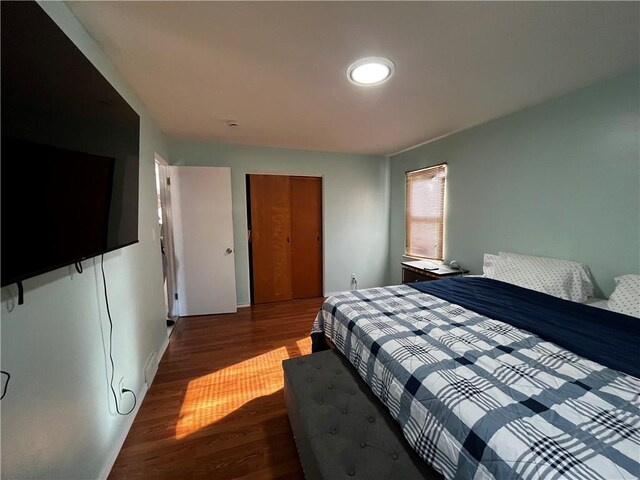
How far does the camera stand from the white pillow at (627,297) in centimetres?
156

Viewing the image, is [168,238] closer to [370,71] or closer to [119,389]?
[119,389]

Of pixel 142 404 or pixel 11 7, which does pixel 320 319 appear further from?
pixel 11 7

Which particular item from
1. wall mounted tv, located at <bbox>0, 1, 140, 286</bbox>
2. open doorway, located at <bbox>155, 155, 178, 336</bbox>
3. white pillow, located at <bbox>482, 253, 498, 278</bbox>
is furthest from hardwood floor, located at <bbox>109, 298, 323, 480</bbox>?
white pillow, located at <bbox>482, 253, 498, 278</bbox>

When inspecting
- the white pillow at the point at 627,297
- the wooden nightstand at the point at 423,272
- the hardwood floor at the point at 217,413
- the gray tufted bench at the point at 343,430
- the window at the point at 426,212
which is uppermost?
the window at the point at 426,212

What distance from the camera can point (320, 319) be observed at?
82.5 inches

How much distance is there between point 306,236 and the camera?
416cm

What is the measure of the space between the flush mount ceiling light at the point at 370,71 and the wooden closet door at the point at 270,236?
2.27 metres

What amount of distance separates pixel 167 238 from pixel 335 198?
7.96 ft

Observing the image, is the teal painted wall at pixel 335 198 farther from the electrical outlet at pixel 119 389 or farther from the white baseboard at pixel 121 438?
the electrical outlet at pixel 119 389

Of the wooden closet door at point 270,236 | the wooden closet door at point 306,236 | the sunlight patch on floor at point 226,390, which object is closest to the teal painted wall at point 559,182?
the wooden closet door at point 306,236

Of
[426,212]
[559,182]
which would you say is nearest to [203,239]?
[426,212]

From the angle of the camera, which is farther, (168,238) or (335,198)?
(335,198)

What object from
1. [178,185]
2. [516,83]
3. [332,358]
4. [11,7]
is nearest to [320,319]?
[332,358]

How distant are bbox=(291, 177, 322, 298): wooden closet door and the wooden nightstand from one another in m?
1.44
